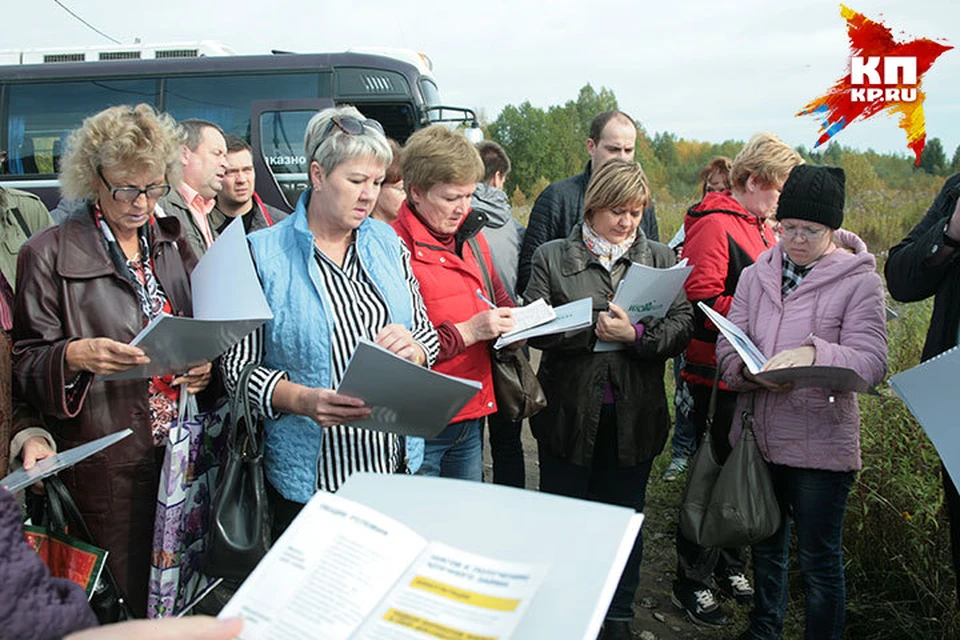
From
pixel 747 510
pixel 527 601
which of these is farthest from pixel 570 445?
pixel 527 601

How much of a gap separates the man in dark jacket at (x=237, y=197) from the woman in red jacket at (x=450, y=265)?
1.74m

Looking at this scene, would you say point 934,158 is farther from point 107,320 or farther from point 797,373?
point 107,320

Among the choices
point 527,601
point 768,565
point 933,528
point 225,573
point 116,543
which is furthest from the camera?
point 933,528

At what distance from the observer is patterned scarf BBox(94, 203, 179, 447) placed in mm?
2346

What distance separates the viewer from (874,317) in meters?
2.55

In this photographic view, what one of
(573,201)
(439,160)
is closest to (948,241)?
(439,160)

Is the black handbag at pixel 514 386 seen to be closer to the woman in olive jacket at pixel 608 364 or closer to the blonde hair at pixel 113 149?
the woman in olive jacket at pixel 608 364

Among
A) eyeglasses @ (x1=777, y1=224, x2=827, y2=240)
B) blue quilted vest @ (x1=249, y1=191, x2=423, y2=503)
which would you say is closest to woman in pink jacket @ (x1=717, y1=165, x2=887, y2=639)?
eyeglasses @ (x1=777, y1=224, x2=827, y2=240)

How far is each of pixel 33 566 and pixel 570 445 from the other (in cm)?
222

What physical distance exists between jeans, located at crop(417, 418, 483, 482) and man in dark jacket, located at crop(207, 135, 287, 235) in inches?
79.8

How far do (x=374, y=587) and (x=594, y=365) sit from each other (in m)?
2.08

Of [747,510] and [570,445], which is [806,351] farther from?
[570,445]

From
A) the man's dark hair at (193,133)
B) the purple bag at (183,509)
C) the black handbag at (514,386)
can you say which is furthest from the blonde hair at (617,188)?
the man's dark hair at (193,133)

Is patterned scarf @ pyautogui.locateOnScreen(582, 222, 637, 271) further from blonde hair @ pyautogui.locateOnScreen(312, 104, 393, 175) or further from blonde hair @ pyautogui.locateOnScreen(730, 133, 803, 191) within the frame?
blonde hair @ pyautogui.locateOnScreen(312, 104, 393, 175)
